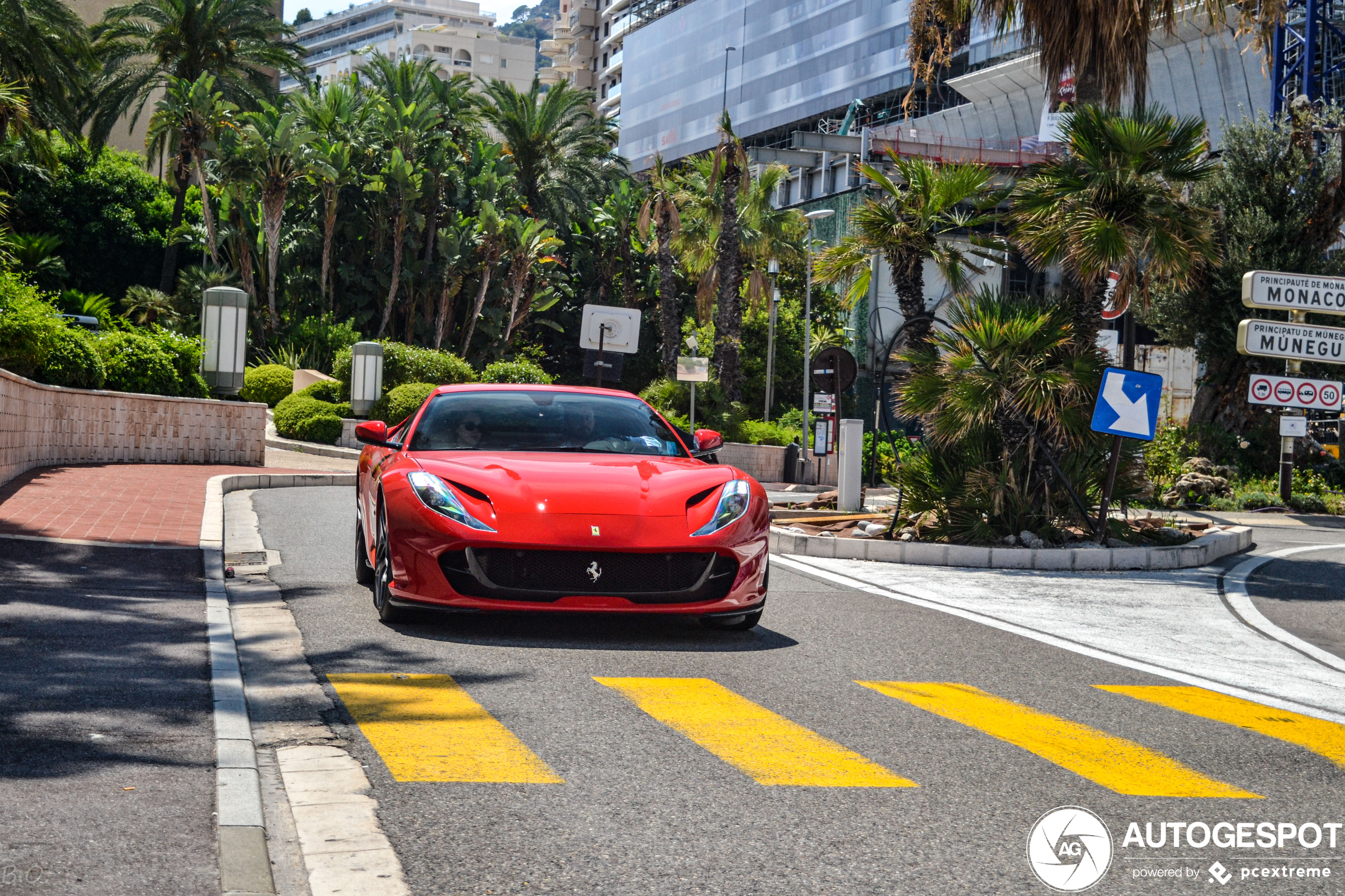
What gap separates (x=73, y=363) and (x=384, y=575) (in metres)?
14.1

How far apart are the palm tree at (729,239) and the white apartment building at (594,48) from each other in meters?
82.9

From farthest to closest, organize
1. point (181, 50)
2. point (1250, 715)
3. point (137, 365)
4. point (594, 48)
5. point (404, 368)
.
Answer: point (594, 48)
point (181, 50)
point (404, 368)
point (137, 365)
point (1250, 715)

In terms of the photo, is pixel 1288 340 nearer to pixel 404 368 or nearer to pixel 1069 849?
pixel 1069 849

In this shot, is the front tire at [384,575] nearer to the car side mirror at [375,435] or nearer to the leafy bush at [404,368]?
the car side mirror at [375,435]

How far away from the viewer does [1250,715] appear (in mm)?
6082

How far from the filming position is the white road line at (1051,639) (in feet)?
21.5

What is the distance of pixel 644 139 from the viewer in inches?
4016

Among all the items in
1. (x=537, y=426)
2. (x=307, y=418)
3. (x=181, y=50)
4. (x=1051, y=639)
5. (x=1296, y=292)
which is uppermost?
(x=181, y=50)

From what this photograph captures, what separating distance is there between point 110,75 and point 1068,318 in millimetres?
37835

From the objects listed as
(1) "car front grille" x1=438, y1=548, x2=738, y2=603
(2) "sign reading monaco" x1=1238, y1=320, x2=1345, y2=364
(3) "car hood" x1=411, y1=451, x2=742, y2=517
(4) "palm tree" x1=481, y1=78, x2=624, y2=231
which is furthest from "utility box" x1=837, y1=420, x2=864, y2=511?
(4) "palm tree" x1=481, y1=78, x2=624, y2=231

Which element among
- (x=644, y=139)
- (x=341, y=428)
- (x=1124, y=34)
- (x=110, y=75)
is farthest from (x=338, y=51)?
(x=1124, y=34)

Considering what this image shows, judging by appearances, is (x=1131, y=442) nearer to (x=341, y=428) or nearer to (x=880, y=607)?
(x=880, y=607)

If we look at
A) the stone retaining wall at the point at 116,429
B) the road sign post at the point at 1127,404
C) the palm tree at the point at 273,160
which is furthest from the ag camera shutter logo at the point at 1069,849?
the palm tree at the point at 273,160

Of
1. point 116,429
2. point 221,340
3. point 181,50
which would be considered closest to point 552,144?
point 181,50
